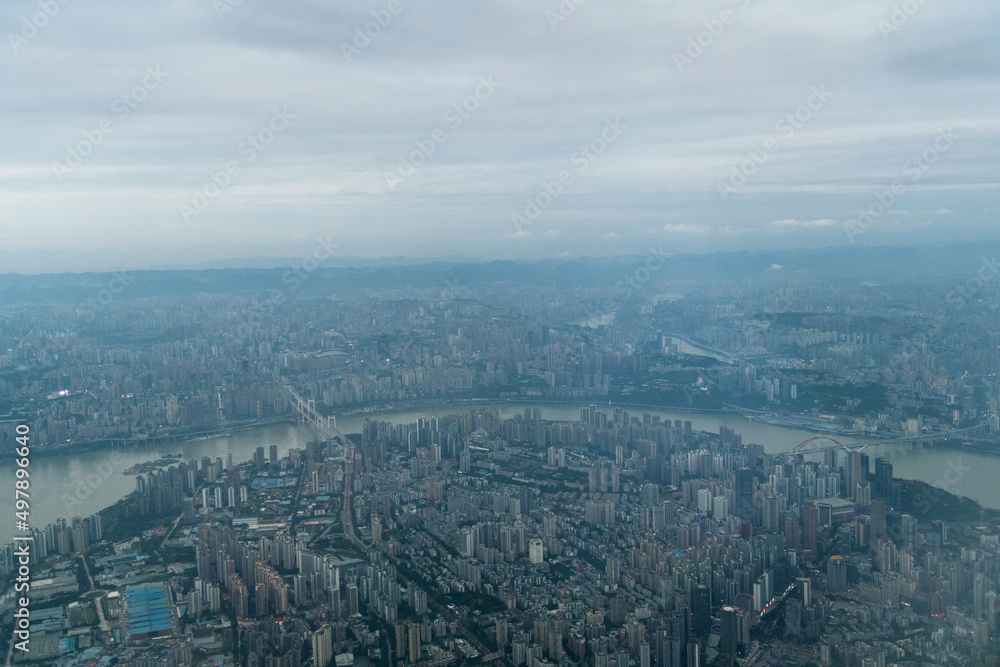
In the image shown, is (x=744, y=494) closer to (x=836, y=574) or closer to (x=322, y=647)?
(x=836, y=574)

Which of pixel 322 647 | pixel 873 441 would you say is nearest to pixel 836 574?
pixel 322 647

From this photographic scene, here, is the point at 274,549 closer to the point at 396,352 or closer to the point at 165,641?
the point at 165,641

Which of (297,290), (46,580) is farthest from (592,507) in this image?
(297,290)

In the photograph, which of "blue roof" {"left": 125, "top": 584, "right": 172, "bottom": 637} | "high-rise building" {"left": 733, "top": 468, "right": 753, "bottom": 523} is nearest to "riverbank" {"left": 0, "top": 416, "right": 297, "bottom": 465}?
"blue roof" {"left": 125, "top": 584, "right": 172, "bottom": 637}

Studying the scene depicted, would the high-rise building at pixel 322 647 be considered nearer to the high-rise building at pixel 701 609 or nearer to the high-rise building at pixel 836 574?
the high-rise building at pixel 701 609

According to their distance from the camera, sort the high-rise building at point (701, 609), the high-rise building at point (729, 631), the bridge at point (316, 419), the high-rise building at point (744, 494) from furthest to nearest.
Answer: the bridge at point (316, 419) → the high-rise building at point (744, 494) → the high-rise building at point (701, 609) → the high-rise building at point (729, 631)

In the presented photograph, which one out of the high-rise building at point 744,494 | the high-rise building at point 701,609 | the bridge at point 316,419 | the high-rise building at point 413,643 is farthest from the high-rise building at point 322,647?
the bridge at point 316,419
